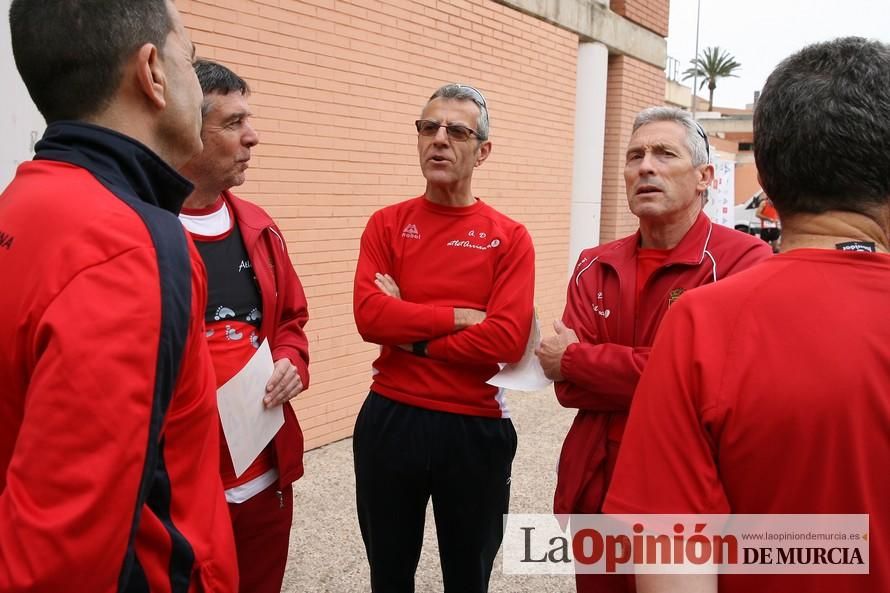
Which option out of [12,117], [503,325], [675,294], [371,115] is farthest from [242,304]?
[371,115]

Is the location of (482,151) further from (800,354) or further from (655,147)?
(800,354)

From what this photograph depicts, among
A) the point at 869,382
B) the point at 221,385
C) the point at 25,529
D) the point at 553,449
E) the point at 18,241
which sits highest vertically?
the point at 18,241

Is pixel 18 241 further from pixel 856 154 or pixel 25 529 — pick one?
pixel 856 154

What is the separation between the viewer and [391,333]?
9.58 ft

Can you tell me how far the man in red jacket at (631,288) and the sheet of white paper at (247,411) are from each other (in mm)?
1028

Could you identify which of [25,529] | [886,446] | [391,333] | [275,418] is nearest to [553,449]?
[391,333]

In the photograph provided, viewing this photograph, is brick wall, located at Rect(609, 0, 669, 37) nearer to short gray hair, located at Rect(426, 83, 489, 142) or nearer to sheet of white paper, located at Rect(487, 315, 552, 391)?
short gray hair, located at Rect(426, 83, 489, 142)

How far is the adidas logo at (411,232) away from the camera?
308 cm

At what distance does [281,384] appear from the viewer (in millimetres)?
2518

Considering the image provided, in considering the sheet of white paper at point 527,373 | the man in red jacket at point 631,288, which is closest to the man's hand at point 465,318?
the sheet of white paper at point 527,373

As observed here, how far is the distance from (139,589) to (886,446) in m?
1.37

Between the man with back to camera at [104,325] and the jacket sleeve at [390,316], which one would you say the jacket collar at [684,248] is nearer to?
the jacket sleeve at [390,316]

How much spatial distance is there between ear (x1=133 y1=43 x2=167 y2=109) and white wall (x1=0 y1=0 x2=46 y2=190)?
8.53ft

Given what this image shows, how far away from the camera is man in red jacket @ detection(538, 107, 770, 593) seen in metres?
2.46
